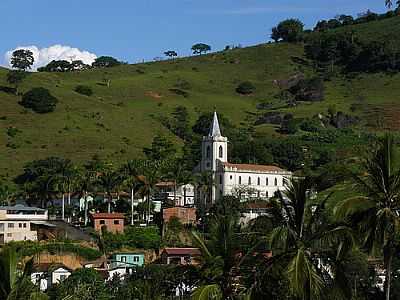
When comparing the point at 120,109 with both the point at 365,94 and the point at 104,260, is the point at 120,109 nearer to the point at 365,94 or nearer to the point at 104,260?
the point at 365,94

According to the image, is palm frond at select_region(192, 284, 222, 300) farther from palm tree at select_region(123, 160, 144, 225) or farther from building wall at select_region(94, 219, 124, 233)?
palm tree at select_region(123, 160, 144, 225)

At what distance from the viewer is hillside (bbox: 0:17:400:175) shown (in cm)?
12561

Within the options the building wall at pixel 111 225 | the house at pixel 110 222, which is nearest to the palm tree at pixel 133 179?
the house at pixel 110 222

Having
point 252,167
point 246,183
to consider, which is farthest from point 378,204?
point 252,167

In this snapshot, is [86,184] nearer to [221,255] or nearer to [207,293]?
[221,255]

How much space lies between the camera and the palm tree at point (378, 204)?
17922 millimetres

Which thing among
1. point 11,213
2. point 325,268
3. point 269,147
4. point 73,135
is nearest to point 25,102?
point 73,135

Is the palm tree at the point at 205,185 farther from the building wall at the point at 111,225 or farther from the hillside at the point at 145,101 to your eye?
the hillside at the point at 145,101

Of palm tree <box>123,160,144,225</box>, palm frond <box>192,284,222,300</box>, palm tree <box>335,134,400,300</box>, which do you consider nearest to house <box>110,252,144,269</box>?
palm tree <box>123,160,144,225</box>

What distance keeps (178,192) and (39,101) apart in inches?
1547

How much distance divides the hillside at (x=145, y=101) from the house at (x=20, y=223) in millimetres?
28916

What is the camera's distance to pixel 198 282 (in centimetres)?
1848

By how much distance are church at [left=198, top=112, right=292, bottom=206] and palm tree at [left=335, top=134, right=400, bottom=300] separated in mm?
83136

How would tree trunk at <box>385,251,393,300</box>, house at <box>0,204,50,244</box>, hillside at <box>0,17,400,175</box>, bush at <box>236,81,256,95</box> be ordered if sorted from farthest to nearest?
bush at <box>236,81,256,95</box> < hillside at <box>0,17,400,175</box> < house at <box>0,204,50,244</box> < tree trunk at <box>385,251,393,300</box>
